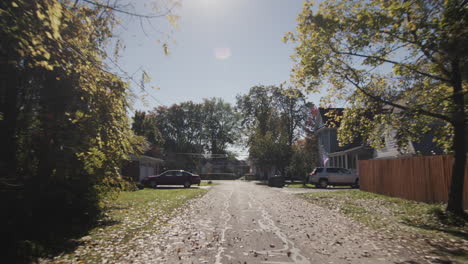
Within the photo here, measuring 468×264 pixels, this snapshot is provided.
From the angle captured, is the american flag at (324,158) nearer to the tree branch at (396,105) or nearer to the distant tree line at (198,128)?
the tree branch at (396,105)

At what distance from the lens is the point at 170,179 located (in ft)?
93.7

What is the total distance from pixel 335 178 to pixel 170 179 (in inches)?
567

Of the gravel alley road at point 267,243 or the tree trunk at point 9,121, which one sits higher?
the tree trunk at point 9,121

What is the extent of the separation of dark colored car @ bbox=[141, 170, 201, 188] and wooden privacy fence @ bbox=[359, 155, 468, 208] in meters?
15.6

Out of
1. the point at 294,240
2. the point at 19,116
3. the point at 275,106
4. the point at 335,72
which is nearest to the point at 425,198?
the point at 335,72

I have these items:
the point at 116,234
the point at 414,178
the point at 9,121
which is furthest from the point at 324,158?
the point at 9,121

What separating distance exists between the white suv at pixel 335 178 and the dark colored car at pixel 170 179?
11.0 metres

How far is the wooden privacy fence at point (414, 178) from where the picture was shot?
1220cm

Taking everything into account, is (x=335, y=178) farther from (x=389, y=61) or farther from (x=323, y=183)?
(x=389, y=61)

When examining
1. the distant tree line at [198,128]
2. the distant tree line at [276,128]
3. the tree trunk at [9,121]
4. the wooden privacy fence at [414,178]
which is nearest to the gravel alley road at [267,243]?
the tree trunk at [9,121]

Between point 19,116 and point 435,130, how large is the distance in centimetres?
1210

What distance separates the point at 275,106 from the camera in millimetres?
58656

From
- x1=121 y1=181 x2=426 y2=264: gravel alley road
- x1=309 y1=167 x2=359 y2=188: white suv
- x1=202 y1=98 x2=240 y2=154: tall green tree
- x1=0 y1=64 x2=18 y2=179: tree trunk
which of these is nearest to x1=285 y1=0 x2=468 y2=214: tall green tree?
x1=121 y1=181 x2=426 y2=264: gravel alley road

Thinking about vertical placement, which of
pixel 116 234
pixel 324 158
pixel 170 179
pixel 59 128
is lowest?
pixel 116 234
